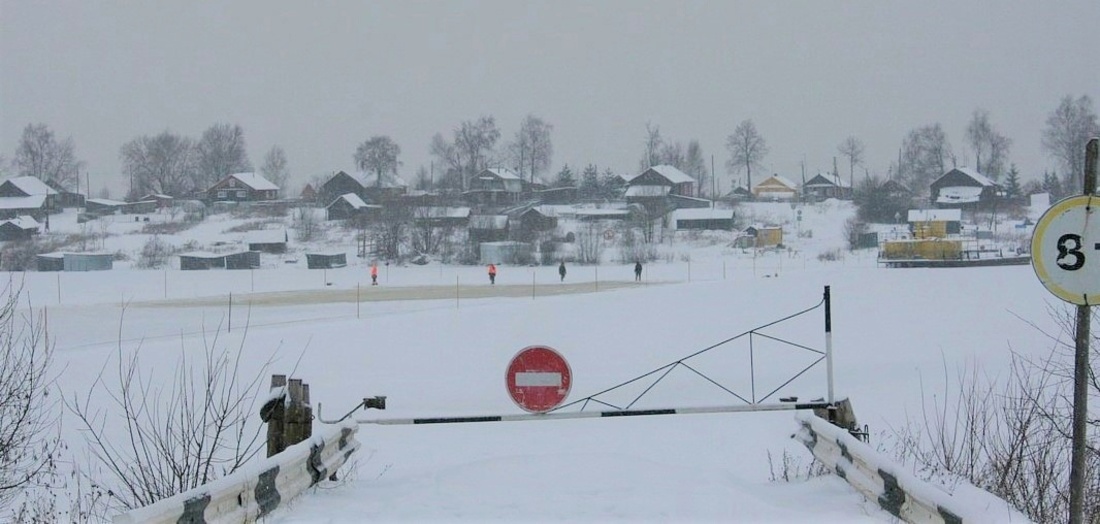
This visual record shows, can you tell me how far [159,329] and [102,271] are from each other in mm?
44186

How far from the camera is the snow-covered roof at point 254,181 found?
12344 centimetres

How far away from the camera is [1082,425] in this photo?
253 inches

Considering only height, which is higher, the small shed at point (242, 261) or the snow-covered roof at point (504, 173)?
the snow-covered roof at point (504, 173)

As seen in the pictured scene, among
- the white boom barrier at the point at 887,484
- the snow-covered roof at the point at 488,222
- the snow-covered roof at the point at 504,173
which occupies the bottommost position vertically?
the white boom barrier at the point at 887,484

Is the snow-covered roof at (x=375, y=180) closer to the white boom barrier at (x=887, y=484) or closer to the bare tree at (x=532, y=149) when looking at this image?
the bare tree at (x=532, y=149)

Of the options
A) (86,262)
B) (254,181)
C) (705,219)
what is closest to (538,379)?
(86,262)

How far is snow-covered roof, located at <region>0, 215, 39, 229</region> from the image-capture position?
8312 cm

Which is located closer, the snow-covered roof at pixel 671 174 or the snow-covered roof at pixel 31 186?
the snow-covered roof at pixel 31 186

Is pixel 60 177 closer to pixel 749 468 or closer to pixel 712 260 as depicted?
pixel 712 260

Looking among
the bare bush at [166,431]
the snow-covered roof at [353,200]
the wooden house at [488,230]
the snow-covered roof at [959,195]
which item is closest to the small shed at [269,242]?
the snow-covered roof at [353,200]

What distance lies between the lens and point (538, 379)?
11.4 m

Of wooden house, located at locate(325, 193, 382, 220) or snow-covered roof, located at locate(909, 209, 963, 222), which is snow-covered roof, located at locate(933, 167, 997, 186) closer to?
snow-covered roof, located at locate(909, 209, 963, 222)

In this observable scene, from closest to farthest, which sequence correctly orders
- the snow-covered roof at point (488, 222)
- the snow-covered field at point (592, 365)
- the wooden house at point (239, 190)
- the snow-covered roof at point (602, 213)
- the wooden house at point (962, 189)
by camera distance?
1. the snow-covered field at point (592, 365)
2. the snow-covered roof at point (488, 222)
3. the wooden house at point (962, 189)
4. the snow-covered roof at point (602, 213)
5. the wooden house at point (239, 190)

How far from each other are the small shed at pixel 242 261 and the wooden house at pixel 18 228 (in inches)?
575
